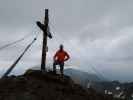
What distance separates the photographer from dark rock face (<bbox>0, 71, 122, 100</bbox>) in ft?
65.5

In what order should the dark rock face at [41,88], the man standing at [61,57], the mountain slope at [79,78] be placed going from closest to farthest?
the dark rock face at [41,88] < the man standing at [61,57] < the mountain slope at [79,78]

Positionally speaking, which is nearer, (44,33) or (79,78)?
(44,33)

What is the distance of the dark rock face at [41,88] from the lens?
65.5 ft

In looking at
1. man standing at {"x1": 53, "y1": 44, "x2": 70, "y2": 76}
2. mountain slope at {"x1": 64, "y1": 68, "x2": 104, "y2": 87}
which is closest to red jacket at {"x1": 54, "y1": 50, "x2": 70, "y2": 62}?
man standing at {"x1": 53, "y1": 44, "x2": 70, "y2": 76}

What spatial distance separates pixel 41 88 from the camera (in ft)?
68.6

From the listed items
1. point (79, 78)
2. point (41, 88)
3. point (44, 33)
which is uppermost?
point (44, 33)

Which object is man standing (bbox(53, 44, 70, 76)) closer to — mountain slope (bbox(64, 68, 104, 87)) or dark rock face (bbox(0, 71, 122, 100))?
dark rock face (bbox(0, 71, 122, 100))

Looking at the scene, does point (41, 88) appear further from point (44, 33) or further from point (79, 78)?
point (79, 78)

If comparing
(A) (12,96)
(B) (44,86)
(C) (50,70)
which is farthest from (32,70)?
(A) (12,96)

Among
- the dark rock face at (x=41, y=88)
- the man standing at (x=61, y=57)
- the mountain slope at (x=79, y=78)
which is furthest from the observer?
the mountain slope at (x=79, y=78)

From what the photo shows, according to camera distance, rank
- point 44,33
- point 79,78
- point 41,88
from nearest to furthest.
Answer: point 41,88 → point 44,33 → point 79,78

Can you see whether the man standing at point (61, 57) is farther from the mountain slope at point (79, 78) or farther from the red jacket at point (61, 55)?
the mountain slope at point (79, 78)

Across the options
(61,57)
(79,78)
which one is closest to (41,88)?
(61,57)

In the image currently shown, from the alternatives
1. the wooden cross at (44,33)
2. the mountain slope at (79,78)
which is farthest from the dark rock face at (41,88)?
the mountain slope at (79,78)
